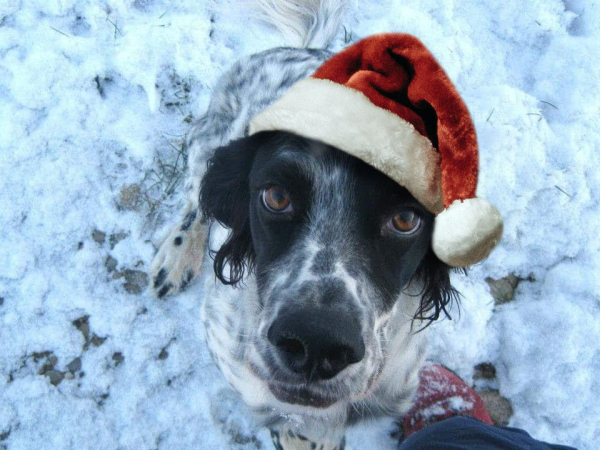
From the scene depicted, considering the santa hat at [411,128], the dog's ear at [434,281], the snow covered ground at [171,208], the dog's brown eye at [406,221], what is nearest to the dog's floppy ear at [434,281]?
the dog's ear at [434,281]

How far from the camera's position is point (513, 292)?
267 centimetres

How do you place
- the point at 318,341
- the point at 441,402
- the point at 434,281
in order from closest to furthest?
1. the point at 318,341
2. the point at 434,281
3. the point at 441,402

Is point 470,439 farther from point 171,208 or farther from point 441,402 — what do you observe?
point 171,208

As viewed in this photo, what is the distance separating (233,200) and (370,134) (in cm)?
76

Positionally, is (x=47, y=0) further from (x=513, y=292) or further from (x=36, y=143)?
(x=513, y=292)

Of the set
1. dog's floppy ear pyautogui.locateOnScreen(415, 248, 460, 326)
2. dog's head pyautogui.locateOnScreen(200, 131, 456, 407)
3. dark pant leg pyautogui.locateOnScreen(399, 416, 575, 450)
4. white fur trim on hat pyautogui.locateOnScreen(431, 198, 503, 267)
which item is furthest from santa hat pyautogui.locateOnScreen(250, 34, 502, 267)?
dark pant leg pyautogui.locateOnScreen(399, 416, 575, 450)

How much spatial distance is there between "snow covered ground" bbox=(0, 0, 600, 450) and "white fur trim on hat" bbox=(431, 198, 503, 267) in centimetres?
59

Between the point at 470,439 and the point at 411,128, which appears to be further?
the point at 470,439

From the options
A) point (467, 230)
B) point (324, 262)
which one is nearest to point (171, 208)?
point (324, 262)

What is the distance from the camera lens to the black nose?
1.20 metres

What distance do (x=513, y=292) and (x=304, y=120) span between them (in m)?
1.95

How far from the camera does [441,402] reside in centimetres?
235

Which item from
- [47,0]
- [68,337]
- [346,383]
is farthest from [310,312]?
[47,0]

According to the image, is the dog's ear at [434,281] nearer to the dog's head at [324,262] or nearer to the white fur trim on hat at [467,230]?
the dog's head at [324,262]
